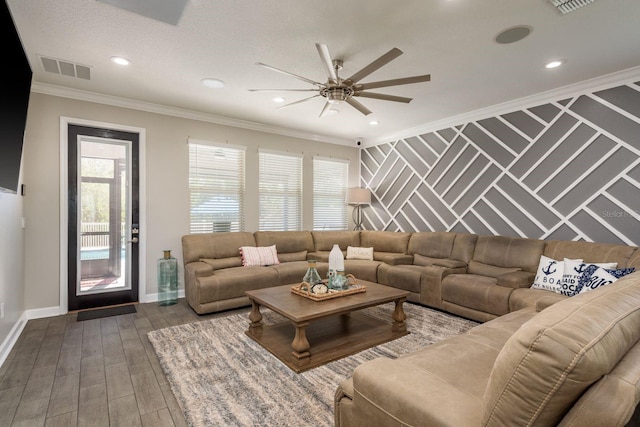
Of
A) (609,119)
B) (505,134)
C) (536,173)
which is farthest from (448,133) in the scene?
(609,119)

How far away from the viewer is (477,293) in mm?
3471

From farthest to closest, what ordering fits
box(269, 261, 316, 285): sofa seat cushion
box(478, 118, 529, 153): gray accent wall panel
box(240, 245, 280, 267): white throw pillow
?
box(240, 245, 280, 267): white throw pillow < box(269, 261, 316, 285): sofa seat cushion < box(478, 118, 529, 153): gray accent wall panel

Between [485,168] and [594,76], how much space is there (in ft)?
4.95

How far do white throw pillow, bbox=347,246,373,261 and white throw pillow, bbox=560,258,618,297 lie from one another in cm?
276

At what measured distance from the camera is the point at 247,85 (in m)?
3.61

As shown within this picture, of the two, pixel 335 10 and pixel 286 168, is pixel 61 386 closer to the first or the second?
pixel 335 10

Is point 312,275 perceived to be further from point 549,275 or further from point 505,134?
point 505,134

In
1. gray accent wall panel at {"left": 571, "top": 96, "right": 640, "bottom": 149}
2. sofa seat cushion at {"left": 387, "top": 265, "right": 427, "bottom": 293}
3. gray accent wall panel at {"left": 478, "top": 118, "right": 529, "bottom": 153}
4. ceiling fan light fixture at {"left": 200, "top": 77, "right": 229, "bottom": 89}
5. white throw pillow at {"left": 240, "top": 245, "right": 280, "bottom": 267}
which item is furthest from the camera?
white throw pillow at {"left": 240, "top": 245, "right": 280, "bottom": 267}

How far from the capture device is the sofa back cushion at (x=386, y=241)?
526 cm

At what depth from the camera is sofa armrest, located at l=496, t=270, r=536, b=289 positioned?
129 inches

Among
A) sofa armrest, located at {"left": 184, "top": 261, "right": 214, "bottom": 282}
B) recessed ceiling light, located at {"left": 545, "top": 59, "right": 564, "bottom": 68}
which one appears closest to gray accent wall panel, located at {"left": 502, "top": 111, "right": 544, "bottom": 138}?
recessed ceiling light, located at {"left": 545, "top": 59, "right": 564, "bottom": 68}

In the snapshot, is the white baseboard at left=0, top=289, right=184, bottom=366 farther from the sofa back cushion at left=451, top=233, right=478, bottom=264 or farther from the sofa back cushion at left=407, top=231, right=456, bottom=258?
the sofa back cushion at left=451, top=233, right=478, bottom=264

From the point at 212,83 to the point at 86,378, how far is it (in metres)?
3.10

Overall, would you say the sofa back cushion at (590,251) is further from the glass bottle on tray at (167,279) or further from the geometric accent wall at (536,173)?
the glass bottle on tray at (167,279)
